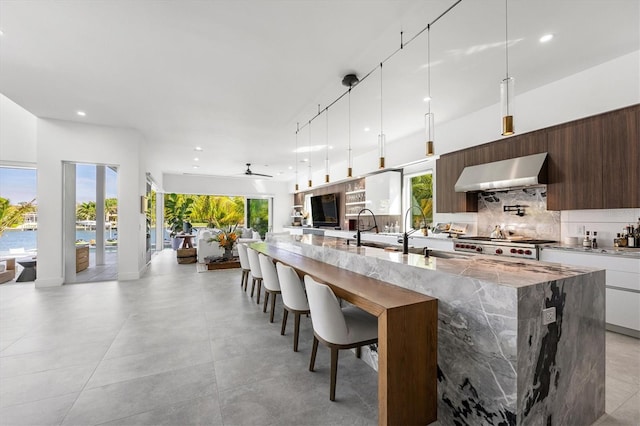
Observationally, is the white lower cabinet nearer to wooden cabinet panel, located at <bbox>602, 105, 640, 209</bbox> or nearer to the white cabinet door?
wooden cabinet panel, located at <bbox>602, 105, 640, 209</bbox>

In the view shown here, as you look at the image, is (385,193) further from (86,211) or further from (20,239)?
(20,239)

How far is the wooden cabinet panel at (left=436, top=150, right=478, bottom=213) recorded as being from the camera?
4.72m

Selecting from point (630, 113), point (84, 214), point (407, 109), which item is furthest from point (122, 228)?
point (630, 113)

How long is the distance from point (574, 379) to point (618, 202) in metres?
2.46

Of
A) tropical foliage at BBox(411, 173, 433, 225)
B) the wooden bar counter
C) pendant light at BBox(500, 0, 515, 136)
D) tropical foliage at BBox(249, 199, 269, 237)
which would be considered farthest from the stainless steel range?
tropical foliage at BBox(249, 199, 269, 237)

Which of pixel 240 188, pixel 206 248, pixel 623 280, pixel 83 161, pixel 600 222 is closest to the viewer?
pixel 623 280

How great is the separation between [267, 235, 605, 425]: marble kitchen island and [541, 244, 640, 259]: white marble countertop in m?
1.65

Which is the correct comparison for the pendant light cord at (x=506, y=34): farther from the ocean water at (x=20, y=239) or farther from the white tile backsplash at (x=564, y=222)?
the ocean water at (x=20, y=239)

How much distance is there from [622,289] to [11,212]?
999cm

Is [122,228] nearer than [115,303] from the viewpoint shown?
No

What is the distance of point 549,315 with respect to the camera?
150 centimetres

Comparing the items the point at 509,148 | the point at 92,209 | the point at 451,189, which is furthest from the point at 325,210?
the point at 92,209

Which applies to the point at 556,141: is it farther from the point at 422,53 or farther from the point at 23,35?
the point at 23,35

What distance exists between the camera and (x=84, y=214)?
241 inches
